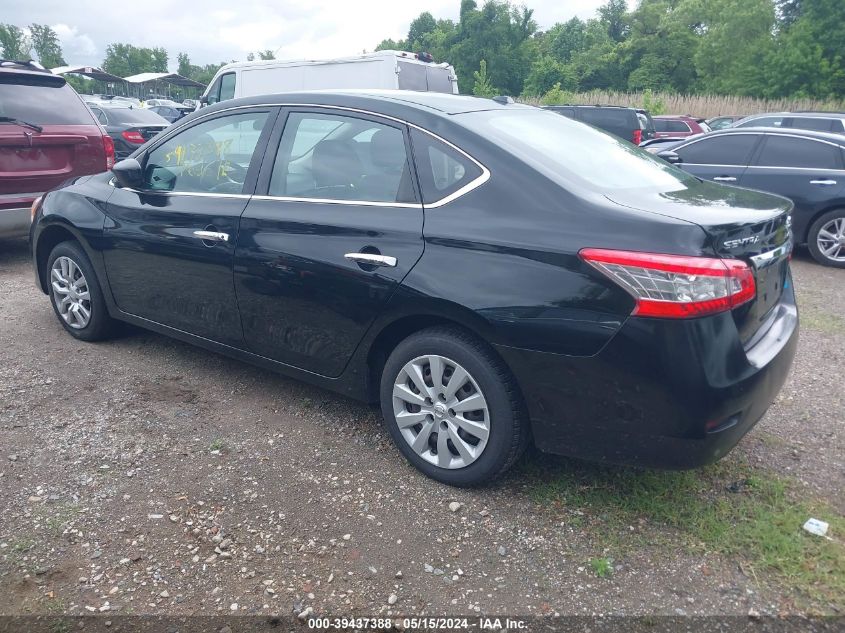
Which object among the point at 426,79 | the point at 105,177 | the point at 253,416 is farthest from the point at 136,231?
the point at 426,79

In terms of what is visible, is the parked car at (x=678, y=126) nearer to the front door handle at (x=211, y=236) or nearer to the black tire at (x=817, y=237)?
the black tire at (x=817, y=237)

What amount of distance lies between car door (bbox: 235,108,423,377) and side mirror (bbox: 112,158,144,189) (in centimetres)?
102

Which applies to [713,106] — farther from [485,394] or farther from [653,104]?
[485,394]

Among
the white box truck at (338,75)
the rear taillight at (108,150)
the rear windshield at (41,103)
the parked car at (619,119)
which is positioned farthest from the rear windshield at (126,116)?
the parked car at (619,119)

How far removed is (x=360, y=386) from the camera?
3.44 meters

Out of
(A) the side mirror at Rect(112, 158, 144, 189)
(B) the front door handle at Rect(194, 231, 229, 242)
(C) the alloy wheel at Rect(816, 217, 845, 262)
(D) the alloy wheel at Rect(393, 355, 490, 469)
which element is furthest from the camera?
(C) the alloy wheel at Rect(816, 217, 845, 262)

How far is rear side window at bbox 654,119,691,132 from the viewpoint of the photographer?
2064 cm

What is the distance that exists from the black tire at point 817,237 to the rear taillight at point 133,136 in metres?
11.9

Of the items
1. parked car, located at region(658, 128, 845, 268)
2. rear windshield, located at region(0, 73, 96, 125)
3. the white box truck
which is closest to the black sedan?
rear windshield, located at region(0, 73, 96, 125)

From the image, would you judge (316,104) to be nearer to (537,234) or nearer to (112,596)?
(537,234)

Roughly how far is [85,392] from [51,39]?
3564 inches

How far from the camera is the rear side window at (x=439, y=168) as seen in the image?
3.06 metres

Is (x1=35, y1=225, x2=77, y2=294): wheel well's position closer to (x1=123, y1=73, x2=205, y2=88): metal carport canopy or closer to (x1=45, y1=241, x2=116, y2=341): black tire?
(x1=45, y1=241, x2=116, y2=341): black tire

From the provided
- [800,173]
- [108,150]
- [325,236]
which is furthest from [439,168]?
[800,173]
